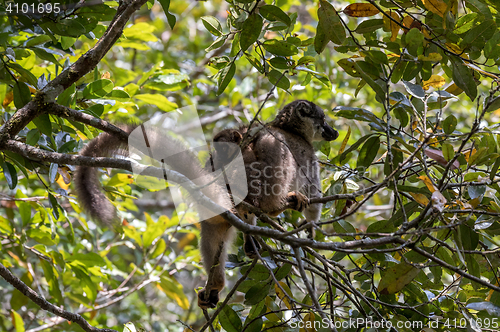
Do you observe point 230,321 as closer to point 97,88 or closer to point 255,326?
point 255,326

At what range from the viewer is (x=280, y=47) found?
327 cm

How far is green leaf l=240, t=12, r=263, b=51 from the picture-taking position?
2.79 meters

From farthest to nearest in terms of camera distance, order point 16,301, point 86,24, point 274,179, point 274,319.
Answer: point 16,301 → point 274,179 → point 86,24 → point 274,319

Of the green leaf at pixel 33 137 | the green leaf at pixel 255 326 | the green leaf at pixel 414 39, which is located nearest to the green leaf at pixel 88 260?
the green leaf at pixel 33 137

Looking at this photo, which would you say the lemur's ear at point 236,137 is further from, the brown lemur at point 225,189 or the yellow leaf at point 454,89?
the yellow leaf at point 454,89

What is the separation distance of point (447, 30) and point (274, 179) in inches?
73.1

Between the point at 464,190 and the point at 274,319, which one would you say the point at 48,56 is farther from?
the point at 464,190

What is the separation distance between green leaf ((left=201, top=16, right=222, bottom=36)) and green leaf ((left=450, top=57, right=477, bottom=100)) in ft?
5.68

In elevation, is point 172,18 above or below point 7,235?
above

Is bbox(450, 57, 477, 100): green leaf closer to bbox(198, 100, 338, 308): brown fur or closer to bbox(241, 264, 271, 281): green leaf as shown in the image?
bbox(198, 100, 338, 308): brown fur

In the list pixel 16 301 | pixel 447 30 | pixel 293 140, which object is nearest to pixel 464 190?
pixel 447 30

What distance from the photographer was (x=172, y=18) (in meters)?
2.86

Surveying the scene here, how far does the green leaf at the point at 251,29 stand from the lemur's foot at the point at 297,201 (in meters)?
1.73

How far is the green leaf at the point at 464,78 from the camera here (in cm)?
271
